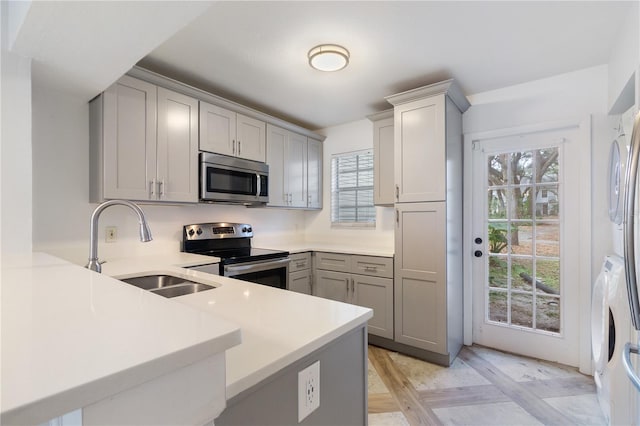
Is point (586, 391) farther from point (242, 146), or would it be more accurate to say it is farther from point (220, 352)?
point (242, 146)

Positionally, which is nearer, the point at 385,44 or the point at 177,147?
the point at 385,44

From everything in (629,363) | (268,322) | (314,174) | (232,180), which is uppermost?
(314,174)

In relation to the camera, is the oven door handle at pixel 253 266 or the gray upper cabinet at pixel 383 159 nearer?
the oven door handle at pixel 253 266

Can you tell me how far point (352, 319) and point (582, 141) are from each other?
101 inches

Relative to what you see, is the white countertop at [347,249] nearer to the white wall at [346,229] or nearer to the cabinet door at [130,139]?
the white wall at [346,229]

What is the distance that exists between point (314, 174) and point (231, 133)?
1.26 m

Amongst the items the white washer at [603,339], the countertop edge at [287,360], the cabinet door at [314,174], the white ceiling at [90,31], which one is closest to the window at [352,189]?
the cabinet door at [314,174]

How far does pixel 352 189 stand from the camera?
3758 mm

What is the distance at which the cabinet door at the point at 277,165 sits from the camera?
323 centimetres

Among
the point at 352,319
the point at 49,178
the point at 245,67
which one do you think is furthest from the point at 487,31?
the point at 49,178

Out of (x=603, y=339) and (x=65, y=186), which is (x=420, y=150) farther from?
(x=65, y=186)

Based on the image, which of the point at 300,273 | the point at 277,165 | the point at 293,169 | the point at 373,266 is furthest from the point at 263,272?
the point at 293,169

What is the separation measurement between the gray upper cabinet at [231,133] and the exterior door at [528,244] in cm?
210

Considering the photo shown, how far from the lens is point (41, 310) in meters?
0.56
